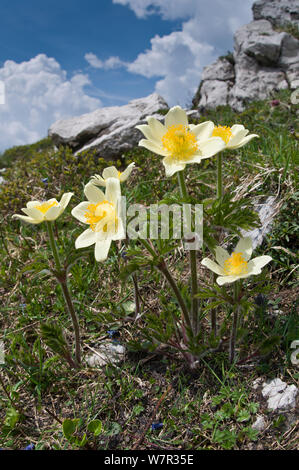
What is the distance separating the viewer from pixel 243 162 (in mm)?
3777

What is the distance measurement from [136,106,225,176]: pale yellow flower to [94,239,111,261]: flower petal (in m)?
0.53

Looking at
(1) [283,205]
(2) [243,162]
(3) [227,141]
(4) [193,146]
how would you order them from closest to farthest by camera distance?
1. (4) [193,146]
2. (3) [227,141]
3. (1) [283,205]
4. (2) [243,162]

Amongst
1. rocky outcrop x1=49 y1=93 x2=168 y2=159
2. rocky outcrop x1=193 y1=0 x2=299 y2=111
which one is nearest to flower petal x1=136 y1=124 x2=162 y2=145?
rocky outcrop x1=49 y1=93 x2=168 y2=159

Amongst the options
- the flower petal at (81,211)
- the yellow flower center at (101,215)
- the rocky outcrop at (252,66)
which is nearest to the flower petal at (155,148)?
the yellow flower center at (101,215)

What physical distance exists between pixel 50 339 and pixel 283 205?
2.30m

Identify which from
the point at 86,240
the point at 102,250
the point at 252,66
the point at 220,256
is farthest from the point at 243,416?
the point at 252,66

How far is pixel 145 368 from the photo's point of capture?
8.13ft

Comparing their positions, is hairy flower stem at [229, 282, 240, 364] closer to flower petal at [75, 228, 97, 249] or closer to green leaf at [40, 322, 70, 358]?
flower petal at [75, 228, 97, 249]

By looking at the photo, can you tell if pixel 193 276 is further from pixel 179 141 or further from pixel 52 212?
pixel 52 212

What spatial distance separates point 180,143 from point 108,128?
493cm

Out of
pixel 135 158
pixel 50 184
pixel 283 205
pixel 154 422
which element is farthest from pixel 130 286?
pixel 50 184

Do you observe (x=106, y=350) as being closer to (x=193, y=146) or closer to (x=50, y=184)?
(x=193, y=146)

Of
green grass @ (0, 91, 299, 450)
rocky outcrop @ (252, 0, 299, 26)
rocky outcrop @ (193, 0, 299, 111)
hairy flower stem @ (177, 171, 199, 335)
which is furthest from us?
rocky outcrop @ (252, 0, 299, 26)

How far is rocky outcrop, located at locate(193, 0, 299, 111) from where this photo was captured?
48.2 feet
